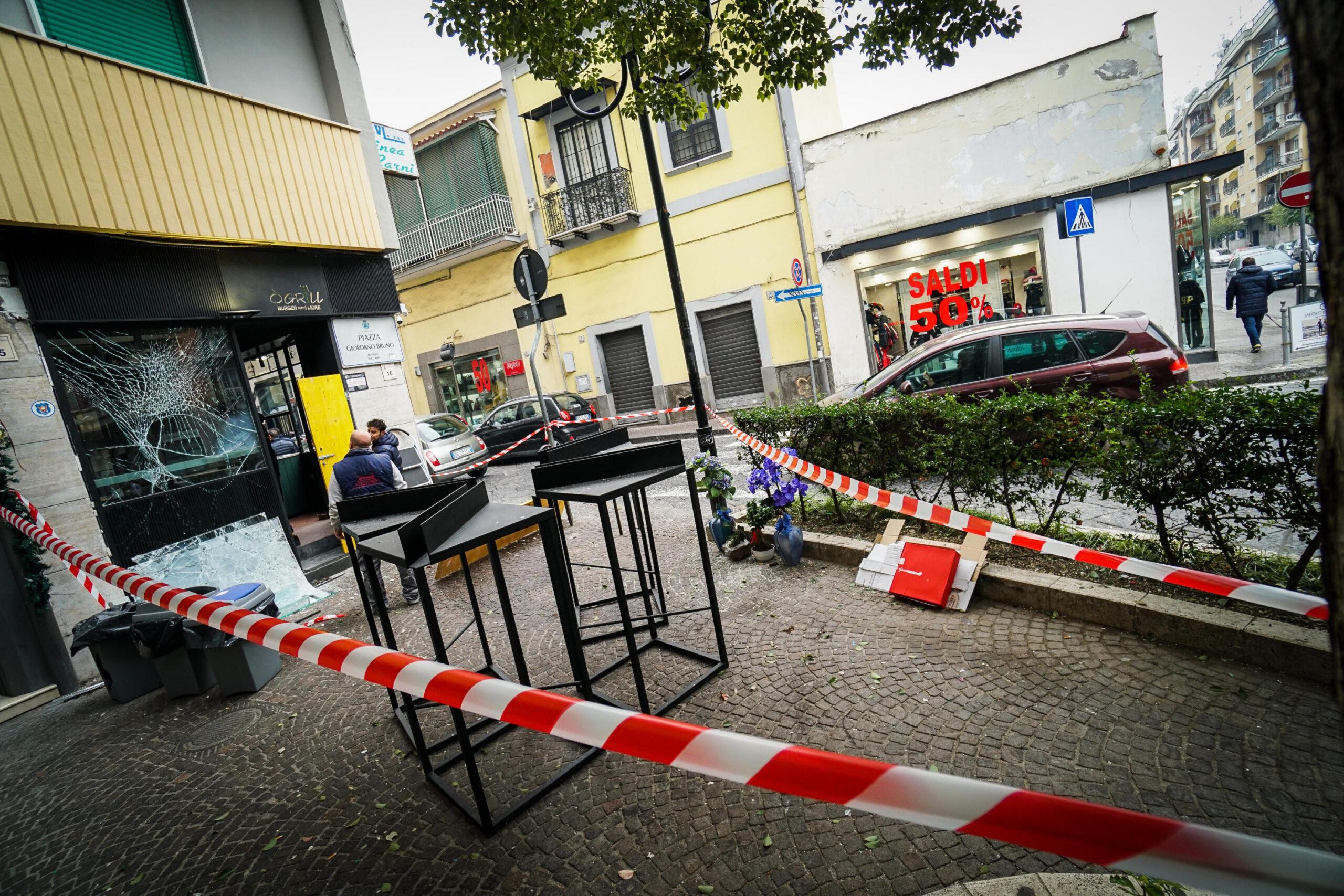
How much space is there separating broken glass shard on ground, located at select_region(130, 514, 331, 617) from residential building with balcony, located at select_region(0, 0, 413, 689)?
2 cm

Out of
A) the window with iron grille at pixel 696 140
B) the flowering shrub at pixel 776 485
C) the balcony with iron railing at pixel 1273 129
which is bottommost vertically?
the flowering shrub at pixel 776 485

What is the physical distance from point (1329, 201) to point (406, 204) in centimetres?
2114

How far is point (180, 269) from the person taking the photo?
627 centimetres

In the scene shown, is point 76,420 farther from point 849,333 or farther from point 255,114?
point 849,333

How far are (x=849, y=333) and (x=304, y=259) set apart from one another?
11.1m

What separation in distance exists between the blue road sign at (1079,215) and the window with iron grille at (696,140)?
26.0 feet

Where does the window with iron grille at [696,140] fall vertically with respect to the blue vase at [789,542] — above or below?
above

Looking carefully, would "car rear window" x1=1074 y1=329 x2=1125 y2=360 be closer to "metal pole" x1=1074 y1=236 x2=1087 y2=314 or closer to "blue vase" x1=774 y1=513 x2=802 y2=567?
"blue vase" x1=774 y1=513 x2=802 y2=567

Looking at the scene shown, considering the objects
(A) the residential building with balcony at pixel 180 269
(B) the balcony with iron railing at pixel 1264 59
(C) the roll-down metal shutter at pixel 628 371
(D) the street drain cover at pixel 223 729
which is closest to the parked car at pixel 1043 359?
(D) the street drain cover at pixel 223 729

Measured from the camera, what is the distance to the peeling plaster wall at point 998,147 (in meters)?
10.9

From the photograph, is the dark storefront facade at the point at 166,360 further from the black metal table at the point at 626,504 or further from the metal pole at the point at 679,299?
the black metal table at the point at 626,504

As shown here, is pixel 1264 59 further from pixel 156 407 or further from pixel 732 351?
pixel 156 407

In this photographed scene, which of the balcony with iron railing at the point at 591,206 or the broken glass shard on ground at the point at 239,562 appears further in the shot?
the balcony with iron railing at the point at 591,206

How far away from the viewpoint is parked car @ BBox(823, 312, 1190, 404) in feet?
21.0
